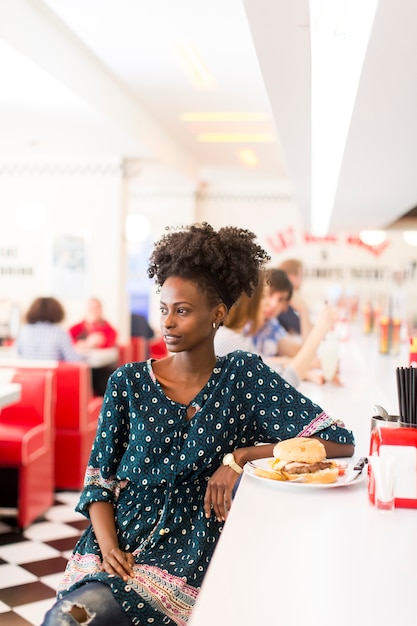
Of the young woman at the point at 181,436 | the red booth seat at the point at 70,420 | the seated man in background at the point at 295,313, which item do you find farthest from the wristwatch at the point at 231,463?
the seated man in background at the point at 295,313

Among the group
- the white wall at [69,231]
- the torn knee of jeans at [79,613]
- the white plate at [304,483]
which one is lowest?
the torn knee of jeans at [79,613]

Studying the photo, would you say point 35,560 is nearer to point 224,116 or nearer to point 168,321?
point 168,321

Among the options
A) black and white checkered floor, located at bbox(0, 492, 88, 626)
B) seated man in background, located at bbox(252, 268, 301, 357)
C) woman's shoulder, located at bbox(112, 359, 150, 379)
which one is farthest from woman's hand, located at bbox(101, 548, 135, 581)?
seated man in background, located at bbox(252, 268, 301, 357)

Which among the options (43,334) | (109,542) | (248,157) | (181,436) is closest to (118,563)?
(109,542)

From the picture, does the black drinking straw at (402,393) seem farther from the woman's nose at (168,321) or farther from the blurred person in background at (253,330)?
the blurred person in background at (253,330)

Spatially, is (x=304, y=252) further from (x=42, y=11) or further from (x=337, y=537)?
(x=337, y=537)

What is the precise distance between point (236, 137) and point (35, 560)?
5.79 m

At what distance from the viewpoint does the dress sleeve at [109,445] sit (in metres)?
1.88

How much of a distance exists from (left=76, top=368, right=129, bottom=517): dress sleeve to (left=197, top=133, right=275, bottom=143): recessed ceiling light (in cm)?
687

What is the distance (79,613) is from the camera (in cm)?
151

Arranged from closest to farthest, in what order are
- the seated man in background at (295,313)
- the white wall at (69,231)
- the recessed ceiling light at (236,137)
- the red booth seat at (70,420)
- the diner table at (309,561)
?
the diner table at (309,561) < the red booth seat at (70,420) < the seated man in background at (295,313) < the recessed ceiling light at (236,137) < the white wall at (69,231)

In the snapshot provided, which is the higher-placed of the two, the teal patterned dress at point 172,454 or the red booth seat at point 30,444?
the teal patterned dress at point 172,454

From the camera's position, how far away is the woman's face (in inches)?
75.4

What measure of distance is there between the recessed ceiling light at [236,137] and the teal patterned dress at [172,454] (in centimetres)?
675
